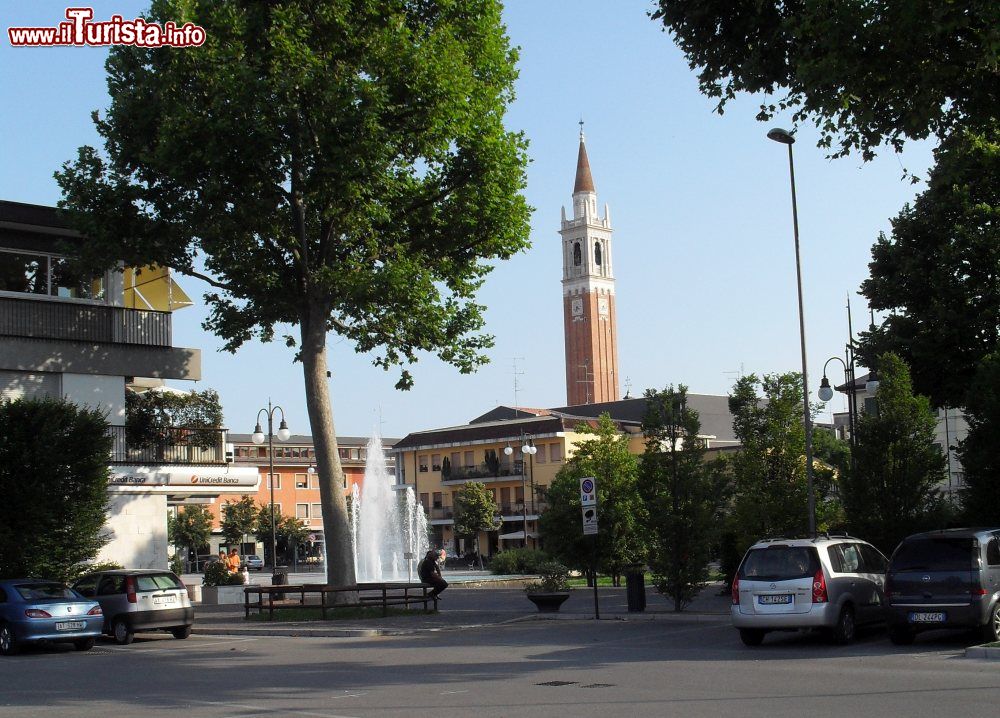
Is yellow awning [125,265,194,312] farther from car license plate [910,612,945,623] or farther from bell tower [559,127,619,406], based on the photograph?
bell tower [559,127,619,406]

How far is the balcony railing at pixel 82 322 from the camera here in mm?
29594

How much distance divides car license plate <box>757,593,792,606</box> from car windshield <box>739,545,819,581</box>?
261 mm

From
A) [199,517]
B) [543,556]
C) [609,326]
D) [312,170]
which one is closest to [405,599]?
[312,170]

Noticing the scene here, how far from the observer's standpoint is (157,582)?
23750 mm

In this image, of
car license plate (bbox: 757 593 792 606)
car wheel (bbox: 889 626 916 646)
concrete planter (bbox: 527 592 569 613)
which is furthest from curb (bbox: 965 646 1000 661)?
concrete planter (bbox: 527 592 569 613)

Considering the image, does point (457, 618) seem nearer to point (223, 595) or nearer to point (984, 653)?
point (223, 595)

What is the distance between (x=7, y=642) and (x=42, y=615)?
798 mm

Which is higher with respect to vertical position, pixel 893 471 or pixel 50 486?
pixel 50 486

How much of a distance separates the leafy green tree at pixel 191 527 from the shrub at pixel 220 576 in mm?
53301

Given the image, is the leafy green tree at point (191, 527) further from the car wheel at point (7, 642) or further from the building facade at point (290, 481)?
the car wheel at point (7, 642)

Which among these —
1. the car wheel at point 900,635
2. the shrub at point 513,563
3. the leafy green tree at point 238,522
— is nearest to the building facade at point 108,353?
the car wheel at point 900,635

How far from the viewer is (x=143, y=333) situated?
3241 cm

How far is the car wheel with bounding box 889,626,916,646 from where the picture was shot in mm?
17547

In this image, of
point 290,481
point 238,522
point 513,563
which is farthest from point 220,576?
point 290,481
